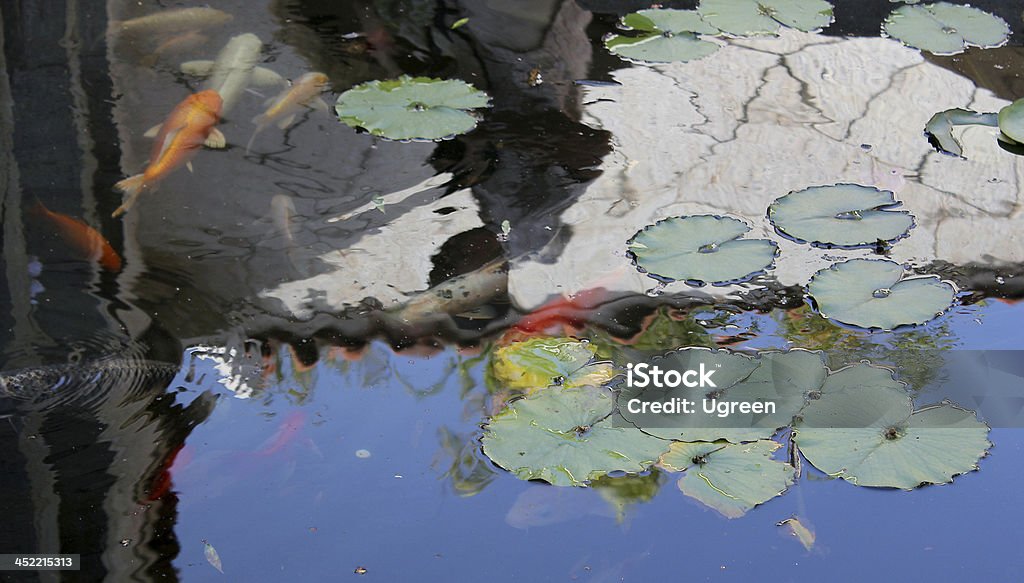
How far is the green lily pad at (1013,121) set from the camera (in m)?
2.39

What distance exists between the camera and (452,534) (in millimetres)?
1468

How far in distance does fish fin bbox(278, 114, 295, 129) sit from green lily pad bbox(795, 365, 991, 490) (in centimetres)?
150

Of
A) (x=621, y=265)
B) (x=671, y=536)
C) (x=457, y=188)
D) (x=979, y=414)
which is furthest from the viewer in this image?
(x=457, y=188)

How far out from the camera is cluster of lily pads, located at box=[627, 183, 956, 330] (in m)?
1.83

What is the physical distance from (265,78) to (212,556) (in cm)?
159

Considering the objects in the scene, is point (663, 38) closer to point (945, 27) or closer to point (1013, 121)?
point (945, 27)

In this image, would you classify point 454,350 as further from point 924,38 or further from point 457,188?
point 924,38

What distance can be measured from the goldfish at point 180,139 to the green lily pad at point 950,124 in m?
1.76

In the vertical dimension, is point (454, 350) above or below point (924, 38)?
below

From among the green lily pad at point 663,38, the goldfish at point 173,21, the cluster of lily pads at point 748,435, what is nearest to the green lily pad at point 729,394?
the cluster of lily pads at point 748,435

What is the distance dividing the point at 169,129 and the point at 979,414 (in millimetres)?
1903

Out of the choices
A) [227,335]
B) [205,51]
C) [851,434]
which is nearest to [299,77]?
[205,51]

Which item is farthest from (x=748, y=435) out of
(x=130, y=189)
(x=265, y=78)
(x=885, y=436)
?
(x=265, y=78)

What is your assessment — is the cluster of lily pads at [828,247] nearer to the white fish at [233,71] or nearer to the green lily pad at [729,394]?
the green lily pad at [729,394]
